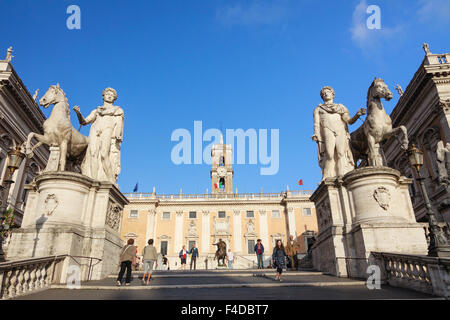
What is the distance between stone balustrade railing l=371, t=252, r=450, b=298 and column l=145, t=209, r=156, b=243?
39.7 meters

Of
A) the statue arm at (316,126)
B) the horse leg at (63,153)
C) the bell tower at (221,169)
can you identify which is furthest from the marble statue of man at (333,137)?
the bell tower at (221,169)

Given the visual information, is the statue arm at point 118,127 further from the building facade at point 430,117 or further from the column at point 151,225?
the column at point 151,225

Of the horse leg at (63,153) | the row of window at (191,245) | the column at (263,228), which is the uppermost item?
the column at (263,228)

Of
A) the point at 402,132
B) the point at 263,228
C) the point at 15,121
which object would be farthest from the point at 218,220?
the point at 402,132

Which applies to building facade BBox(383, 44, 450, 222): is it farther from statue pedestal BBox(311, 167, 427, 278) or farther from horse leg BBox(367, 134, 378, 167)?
statue pedestal BBox(311, 167, 427, 278)

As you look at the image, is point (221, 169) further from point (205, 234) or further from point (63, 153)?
point (63, 153)

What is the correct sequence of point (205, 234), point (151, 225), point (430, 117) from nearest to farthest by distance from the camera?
point (430, 117) → point (151, 225) → point (205, 234)

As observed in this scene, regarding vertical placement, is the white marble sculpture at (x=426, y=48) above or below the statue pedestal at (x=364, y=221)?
above

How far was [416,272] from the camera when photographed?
6027 mm

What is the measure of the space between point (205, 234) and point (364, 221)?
124ft

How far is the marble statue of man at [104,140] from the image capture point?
10188 millimetres

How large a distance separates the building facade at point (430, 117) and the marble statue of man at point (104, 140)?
58.6 ft
